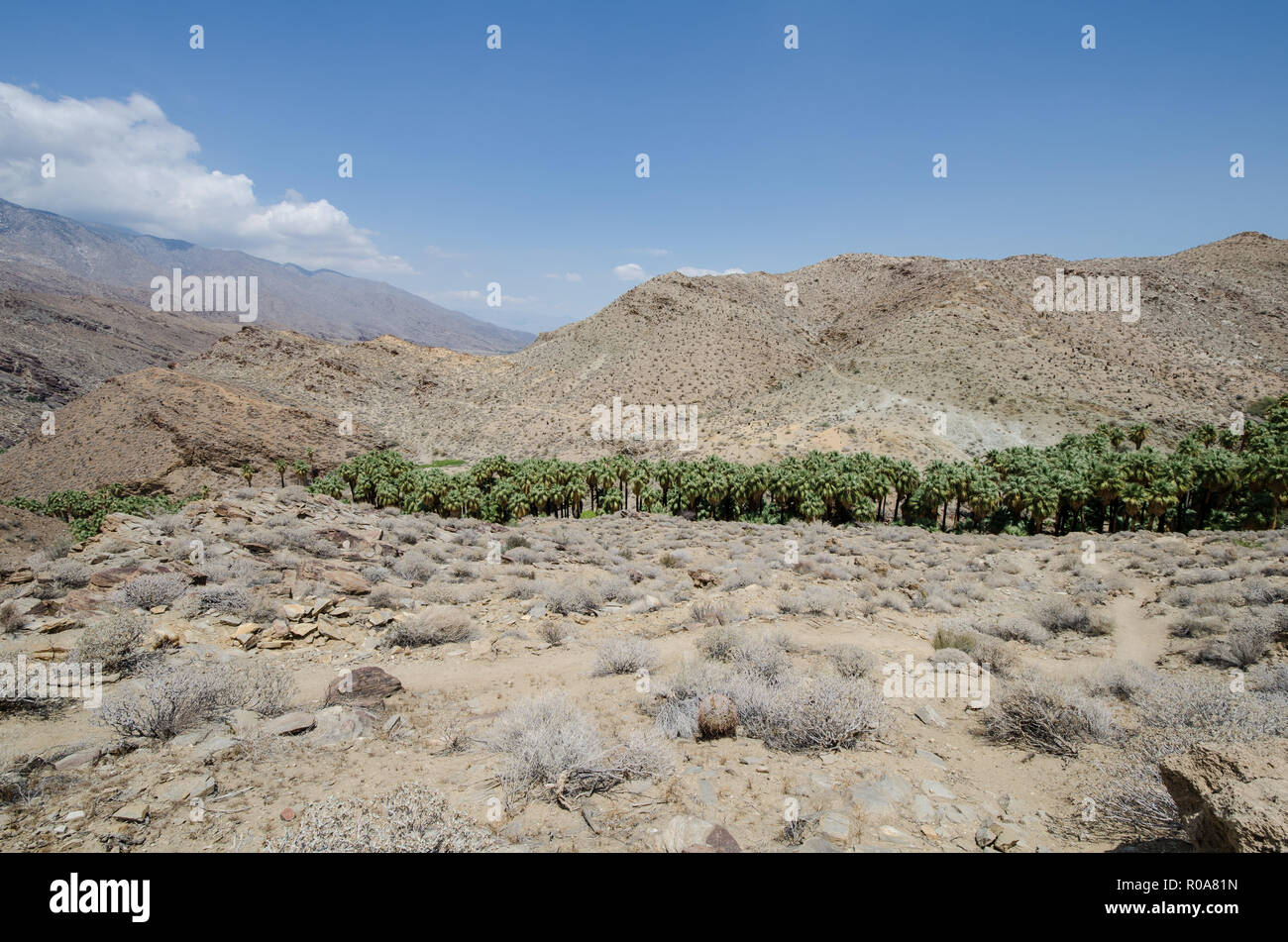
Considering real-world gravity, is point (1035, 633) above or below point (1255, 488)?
A: below

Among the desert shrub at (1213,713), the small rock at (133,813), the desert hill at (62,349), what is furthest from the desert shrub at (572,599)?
the desert hill at (62,349)

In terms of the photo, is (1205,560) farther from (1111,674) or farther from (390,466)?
(390,466)

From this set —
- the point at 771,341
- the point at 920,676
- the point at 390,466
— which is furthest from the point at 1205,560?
the point at 771,341

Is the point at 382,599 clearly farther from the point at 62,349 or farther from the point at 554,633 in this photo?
the point at 62,349

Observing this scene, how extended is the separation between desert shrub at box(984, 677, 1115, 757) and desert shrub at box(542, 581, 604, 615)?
30.3 ft

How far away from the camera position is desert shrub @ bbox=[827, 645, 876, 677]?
417 inches

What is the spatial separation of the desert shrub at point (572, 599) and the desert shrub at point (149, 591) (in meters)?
8.14

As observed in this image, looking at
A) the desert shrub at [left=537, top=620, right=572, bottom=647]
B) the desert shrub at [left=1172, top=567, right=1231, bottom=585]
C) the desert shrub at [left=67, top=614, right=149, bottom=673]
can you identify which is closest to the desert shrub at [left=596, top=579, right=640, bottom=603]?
the desert shrub at [left=537, top=620, right=572, bottom=647]

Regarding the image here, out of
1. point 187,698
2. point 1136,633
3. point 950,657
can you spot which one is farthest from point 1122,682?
point 187,698

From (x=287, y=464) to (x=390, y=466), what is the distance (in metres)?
26.0

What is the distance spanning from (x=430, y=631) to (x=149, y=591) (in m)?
5.97

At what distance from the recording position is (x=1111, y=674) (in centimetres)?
933
